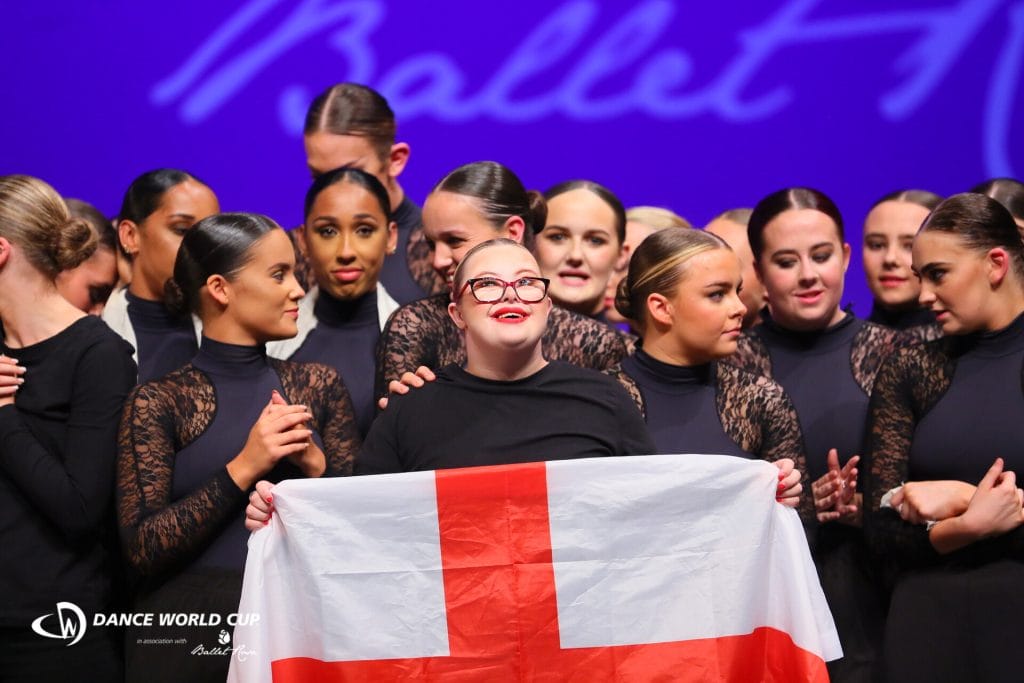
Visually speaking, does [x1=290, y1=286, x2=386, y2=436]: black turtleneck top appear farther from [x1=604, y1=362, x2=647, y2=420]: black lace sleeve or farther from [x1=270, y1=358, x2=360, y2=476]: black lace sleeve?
[x1=604, y1=362, x2=647, y2=420]: black lace sleeve

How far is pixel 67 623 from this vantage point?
279 cm

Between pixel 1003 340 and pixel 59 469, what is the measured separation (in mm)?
2052

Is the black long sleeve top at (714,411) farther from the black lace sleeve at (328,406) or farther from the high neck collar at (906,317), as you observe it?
the high neck collar at (906,317)

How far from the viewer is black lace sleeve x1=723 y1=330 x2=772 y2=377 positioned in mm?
3436

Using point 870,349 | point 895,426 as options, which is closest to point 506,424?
point 895,426

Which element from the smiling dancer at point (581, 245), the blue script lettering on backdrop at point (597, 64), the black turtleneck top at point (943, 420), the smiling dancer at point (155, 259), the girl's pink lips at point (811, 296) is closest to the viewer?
the black turtleneck top at point (943, 420)

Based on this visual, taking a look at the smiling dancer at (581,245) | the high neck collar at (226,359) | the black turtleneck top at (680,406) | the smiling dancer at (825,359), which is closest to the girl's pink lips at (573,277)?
the smiling dancer at (581,245)

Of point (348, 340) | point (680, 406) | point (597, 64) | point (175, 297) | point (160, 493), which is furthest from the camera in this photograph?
point (597, 64)

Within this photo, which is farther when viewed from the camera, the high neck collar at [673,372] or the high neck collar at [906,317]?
the high neck collar at [906,317]

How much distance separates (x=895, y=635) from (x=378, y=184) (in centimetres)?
179

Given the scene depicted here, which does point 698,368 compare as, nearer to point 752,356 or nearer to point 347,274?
point 752,356

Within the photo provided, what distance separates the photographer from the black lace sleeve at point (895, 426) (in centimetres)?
286

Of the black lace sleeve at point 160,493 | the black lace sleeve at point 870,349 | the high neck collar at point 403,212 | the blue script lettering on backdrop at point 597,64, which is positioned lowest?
the black lace sleeve at point 160,493

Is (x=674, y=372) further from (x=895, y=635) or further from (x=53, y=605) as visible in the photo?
(x=53, y=605)
